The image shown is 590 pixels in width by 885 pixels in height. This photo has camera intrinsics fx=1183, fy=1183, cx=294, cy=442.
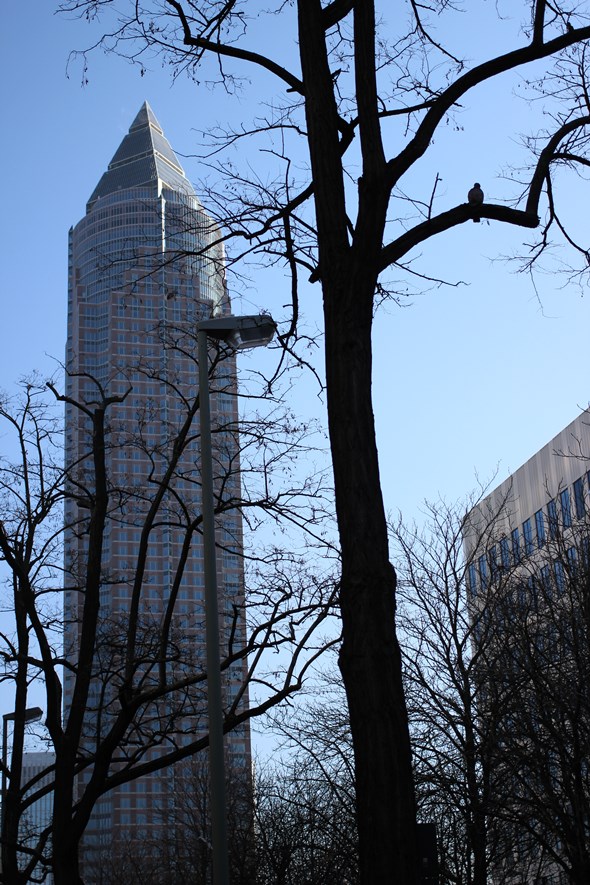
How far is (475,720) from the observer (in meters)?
21.4

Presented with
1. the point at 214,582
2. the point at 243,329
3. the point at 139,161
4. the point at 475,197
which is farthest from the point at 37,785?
the point at 475,197

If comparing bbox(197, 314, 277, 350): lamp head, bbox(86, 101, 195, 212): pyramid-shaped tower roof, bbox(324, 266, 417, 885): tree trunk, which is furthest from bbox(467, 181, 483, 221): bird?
bbox(86, 101, 195, 212): pyramid-shaped tower roof

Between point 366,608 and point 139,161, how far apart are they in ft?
513

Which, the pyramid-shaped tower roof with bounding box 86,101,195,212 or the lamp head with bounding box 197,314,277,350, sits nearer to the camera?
the lamp head with bounding box 197,314,277,350

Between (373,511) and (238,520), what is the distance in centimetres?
1478

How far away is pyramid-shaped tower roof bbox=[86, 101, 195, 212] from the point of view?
15325 cm

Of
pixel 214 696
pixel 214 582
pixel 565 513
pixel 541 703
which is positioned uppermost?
pixel 565 513

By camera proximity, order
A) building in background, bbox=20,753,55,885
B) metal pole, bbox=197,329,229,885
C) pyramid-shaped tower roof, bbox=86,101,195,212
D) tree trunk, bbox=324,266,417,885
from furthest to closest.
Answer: pyramid-shaped tower roof, bbox=86,101,195,212, building in background, bbox=20,753,55,885, metal pole, bbox=197,329,229,885, tree trunk, bbox=324,266,417,885

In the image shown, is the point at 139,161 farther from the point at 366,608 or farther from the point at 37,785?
the point at 366,608

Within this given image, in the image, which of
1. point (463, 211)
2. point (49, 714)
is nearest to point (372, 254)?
point (463, 211)

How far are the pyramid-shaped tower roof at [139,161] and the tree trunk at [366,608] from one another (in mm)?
144295

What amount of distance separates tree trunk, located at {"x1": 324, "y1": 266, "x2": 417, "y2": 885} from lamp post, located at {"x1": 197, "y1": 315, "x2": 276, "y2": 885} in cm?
178

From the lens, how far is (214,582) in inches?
345

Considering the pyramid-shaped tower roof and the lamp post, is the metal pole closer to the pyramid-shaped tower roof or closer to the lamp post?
the lamp post
